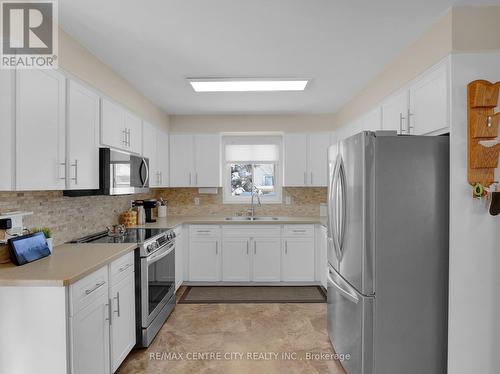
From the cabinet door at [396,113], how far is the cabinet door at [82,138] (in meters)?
2.43

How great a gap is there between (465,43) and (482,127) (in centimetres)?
54

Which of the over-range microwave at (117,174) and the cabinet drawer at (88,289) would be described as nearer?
the cabinet drawer at (88,289)

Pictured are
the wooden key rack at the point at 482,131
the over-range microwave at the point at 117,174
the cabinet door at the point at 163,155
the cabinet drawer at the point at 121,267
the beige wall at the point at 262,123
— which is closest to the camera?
the wooden key rack at the point at 482,131

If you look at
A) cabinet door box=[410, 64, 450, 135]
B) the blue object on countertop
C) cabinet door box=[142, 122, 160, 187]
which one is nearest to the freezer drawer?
cabinet door box=[410, 64, 450, 135]

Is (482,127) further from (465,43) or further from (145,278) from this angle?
(145,278)

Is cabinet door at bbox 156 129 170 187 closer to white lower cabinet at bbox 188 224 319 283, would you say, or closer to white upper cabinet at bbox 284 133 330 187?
white lower cabinet at bbox 188 224 319 283

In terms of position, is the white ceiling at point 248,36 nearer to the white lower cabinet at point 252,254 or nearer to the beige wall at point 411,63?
the beige wall at point 411,63

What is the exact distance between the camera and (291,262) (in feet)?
14.0

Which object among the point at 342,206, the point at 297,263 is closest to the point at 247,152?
the point at 297,263

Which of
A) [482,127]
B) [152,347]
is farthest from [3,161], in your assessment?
[482,127]

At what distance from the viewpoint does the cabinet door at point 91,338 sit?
1.74m

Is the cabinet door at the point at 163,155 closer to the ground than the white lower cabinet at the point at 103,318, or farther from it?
farther from it

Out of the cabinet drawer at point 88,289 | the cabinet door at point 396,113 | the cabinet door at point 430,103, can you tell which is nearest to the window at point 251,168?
the cabinet door at point 396,113

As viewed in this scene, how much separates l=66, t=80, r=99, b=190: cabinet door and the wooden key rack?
2.58 metres
